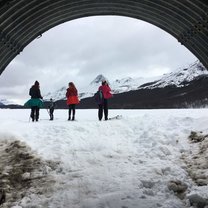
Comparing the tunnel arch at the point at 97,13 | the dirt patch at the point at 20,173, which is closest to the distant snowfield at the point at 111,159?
the dirt patch at the point at 20,173

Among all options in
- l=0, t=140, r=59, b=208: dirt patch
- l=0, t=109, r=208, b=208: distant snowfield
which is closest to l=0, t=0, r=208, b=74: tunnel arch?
l=0, t=140, r=59, b=208: dirt patch

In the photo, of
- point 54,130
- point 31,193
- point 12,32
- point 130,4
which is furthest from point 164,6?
point 54,130

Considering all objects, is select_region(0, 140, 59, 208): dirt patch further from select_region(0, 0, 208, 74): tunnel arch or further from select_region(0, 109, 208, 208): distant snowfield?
select_region(0, 0, 208, 74): tunnel arch

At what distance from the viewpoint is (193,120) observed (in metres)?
14.5

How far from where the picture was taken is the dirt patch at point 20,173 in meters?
8.39

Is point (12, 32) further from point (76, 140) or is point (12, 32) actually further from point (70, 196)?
point (76, 140)

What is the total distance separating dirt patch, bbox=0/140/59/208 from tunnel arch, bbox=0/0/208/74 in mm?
2186

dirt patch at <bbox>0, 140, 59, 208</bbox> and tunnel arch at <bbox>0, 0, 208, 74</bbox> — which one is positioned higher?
tunnel arch at <bbox>0, 0, 208, 74</bbox>

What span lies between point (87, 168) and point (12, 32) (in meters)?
3.31

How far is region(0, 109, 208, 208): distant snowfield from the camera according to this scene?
7.96 meters

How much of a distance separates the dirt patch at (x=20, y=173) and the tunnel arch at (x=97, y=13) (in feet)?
7.17

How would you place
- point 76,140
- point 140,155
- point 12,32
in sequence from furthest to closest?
point 76,140
point 140,155
point 12,32

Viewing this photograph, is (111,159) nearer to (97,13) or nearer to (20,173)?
(20,173)

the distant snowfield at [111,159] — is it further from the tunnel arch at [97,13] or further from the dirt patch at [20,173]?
the tunnel arch at [97,13]
